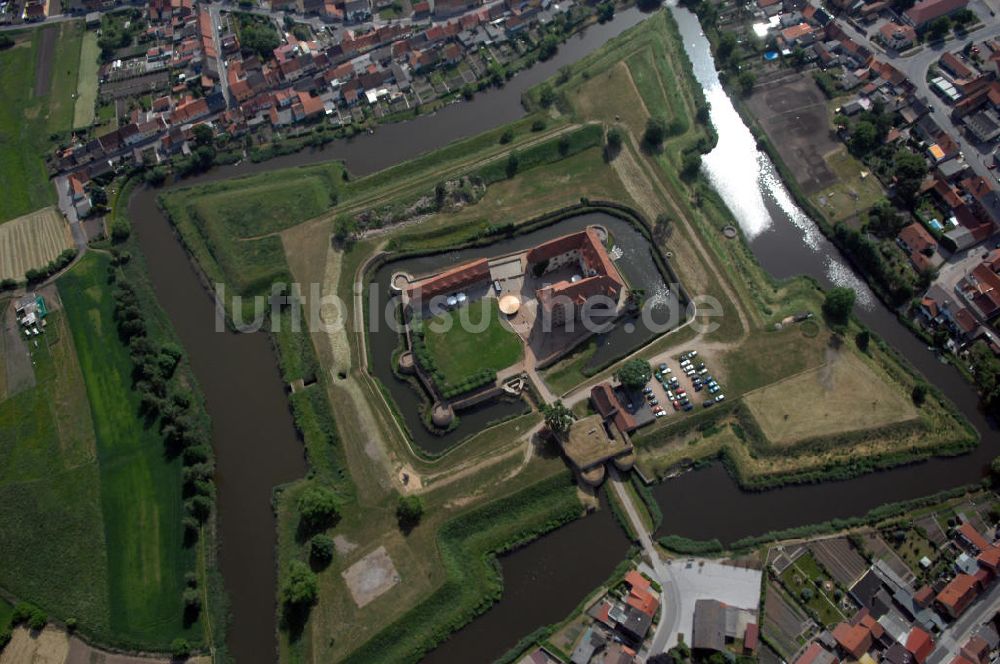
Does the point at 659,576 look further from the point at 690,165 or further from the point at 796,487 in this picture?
the point at 690,165

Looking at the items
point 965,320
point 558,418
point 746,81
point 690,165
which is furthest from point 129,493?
point 746,81

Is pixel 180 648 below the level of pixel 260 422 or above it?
below

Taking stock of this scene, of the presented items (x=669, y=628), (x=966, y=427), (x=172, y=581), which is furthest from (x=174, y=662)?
(x=966, y=427)

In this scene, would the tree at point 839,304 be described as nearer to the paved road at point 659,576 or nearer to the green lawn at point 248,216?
the paved road at point 659,576

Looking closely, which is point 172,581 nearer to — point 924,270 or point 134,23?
point 924,270

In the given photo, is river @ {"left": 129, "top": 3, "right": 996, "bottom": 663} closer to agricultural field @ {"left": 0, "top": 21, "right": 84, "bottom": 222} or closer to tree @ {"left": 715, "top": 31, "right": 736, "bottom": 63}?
tree @ {"left": 715, "top": 31, "right": 736, "bottom": 63}
